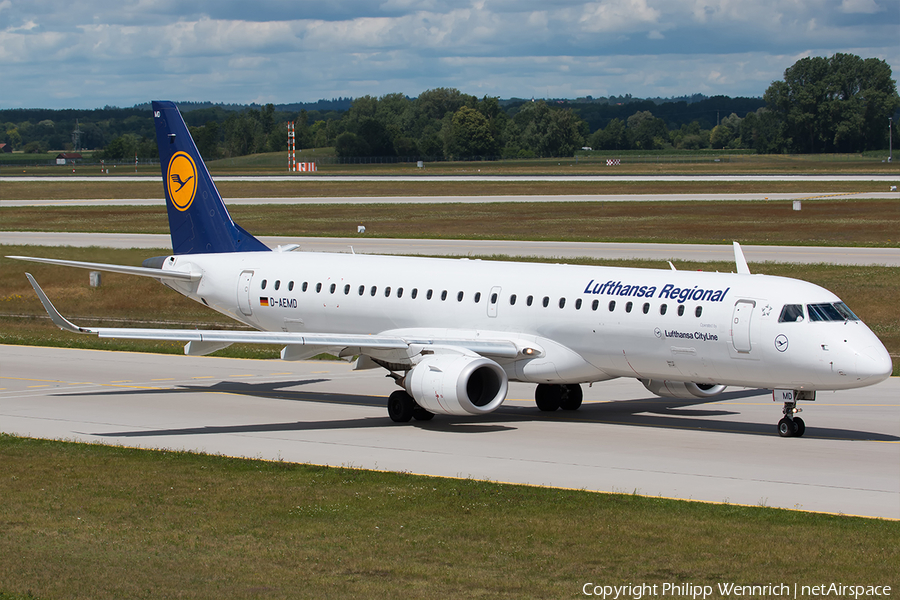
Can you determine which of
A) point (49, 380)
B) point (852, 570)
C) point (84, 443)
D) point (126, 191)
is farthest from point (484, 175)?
point (852, 570)

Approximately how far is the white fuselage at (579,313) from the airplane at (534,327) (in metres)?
0.03

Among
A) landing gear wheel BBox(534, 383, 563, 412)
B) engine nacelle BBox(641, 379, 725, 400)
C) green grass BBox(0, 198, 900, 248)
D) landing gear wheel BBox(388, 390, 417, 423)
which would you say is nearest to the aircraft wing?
landing gear wheel BBox(388, 390, 417, 423)

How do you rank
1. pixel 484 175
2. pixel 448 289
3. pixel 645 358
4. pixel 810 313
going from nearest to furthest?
pixel 810 313 → pixel 645 358 → pixel 448 289 → pixel 484 175

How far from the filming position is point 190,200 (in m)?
36.4

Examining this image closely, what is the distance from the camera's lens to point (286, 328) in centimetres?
3362

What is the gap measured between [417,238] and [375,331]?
1655 inches

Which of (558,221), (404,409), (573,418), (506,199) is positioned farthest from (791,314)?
(506,199)

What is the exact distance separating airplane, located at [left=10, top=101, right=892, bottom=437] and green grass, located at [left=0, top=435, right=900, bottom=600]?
5.94 m

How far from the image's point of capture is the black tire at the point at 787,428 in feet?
86.5

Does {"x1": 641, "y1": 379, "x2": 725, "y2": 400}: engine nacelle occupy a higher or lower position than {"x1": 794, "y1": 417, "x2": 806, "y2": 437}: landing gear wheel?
higher

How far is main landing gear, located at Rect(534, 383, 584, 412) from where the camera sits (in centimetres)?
3073

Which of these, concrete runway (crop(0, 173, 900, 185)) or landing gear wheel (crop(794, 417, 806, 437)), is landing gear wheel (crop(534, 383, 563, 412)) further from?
concrete runway (crop(0, 173, 900, 185))

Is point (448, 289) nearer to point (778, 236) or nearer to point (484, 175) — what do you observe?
point (778, 236)

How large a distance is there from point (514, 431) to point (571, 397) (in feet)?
11.4
